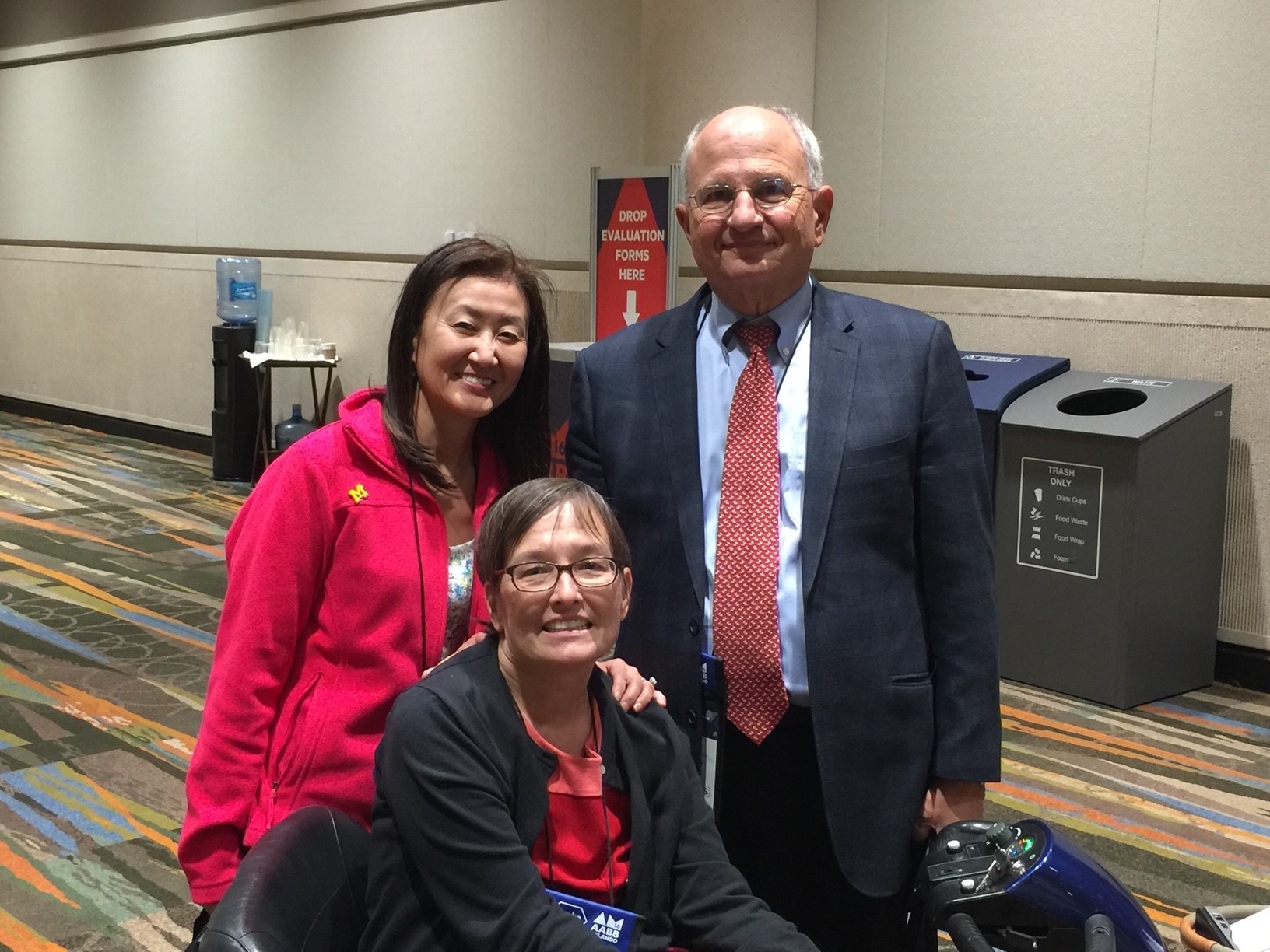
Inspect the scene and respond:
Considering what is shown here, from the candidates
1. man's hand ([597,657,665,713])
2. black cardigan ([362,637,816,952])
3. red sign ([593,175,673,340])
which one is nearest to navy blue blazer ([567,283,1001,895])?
man's hand ([597,657,665,713])

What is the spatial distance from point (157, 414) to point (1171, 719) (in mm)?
8184

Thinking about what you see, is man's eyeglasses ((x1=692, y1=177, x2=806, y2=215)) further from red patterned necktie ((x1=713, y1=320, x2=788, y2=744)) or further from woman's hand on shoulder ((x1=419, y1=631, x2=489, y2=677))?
woman's hand on shoulder ((x1=419, y1=631, x2=489, y2=677))

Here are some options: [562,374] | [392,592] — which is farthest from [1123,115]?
[392,592]

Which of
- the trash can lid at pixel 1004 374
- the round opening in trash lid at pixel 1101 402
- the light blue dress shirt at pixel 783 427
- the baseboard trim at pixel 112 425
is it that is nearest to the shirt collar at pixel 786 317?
the light blue dress shirt at pixel 783 427

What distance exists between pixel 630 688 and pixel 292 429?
23.2 ft

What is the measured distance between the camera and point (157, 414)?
33.7 ft

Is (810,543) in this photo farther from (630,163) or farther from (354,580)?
(630,163)

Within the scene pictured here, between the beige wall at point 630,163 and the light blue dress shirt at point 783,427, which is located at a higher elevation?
the beige wall at point 630,163

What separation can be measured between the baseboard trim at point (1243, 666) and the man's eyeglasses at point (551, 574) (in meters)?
3.86

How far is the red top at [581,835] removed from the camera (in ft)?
5.38

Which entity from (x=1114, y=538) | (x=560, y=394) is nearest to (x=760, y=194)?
(x=1114, y=538)

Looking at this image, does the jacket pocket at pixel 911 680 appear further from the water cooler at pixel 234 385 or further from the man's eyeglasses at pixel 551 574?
the water cooler at pixel 234 385

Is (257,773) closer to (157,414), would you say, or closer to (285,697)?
(285,697)

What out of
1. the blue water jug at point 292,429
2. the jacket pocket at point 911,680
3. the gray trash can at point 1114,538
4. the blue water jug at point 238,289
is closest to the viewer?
the jacket pocket at point 911,680
